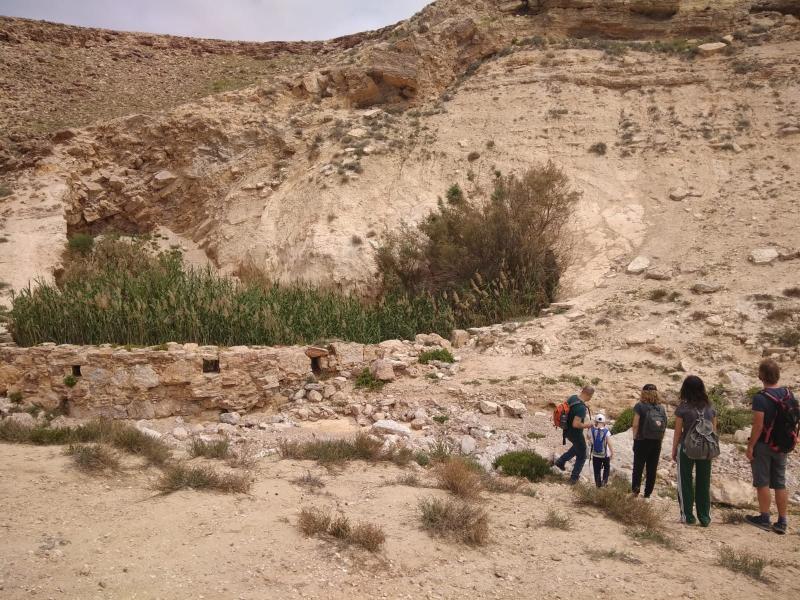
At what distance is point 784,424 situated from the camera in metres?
4.84

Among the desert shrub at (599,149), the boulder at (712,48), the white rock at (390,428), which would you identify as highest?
the boulder at (712,48)

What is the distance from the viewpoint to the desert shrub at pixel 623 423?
777cm

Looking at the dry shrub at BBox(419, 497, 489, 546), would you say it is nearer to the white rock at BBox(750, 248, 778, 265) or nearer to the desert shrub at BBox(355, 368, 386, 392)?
the desert shrub at BBox(355, 368, 386, 392)

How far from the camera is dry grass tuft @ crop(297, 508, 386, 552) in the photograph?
14.4 ft

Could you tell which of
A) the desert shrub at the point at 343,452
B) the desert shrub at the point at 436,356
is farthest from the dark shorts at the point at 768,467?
the desert shrub at the point at 436,356

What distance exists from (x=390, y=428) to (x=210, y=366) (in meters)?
3.52

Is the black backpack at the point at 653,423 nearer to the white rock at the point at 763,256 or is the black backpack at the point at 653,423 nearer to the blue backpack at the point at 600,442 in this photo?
the blue backpack at the point at 600,442

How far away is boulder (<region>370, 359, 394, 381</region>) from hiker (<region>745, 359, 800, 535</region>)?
5943 millimetres

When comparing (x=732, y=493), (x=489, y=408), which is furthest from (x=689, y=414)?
(x=489, y=408)

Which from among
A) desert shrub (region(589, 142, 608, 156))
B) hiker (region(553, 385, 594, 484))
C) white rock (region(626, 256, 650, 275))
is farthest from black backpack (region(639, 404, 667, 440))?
desert shrub (region(589, 142, 608, 156))

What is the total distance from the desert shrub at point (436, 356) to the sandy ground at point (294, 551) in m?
4.85

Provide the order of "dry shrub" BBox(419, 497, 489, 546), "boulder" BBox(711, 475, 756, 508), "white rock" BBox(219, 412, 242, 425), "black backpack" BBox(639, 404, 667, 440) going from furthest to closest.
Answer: "white rock" BBox(219, 412, 242, 425), "boulder" BBox(711, 475, 756, 508), "black backpack" BBox(639, 404, 667, 440), "dry shrub" BBox(419, 497, 489, 546)

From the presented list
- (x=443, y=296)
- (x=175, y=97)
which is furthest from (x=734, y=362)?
(x=175, y=97)

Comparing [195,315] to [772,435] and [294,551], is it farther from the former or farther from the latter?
[772,435]
